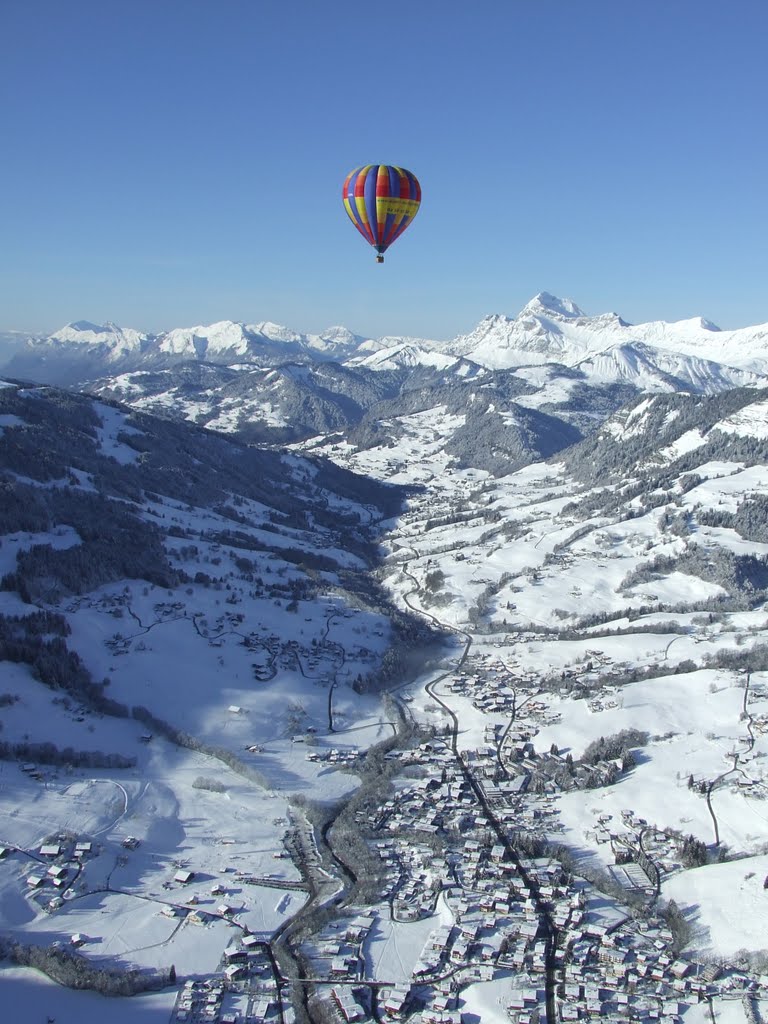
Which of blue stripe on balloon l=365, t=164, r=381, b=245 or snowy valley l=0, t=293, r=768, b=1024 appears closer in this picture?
snowy valley l=0, t=293, r=768, b=1024

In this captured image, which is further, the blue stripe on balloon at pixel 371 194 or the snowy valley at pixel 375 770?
the blue stripe on balloon at pixel 371 194

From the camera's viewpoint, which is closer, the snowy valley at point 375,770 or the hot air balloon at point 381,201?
the snowy valley at point 375,770

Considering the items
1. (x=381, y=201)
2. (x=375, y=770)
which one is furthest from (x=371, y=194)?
(x=375, y=770)

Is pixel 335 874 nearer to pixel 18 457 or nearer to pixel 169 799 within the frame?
pixel 169 799

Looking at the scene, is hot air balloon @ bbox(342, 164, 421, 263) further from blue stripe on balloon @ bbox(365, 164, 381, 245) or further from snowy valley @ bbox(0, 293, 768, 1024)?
snowy valley @ bbox(0, 293, 768, 1024)

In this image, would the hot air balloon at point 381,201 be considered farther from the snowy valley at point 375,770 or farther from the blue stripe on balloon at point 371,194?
the snowy valley at point 375,770

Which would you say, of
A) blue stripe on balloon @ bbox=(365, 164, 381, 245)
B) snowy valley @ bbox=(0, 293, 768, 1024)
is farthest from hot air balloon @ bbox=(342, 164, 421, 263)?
snowy valley @ bbox=(0, 293, 768, 1024)

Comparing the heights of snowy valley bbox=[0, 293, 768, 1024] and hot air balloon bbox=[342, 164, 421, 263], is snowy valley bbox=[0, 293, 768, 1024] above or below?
below

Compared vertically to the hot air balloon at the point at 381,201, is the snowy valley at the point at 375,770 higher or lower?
lower

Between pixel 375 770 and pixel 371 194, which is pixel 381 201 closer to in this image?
pixel 371 194

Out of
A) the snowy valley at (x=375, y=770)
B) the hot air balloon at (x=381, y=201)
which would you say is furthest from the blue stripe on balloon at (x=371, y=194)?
the snowy valley at (x=375, y=770)
